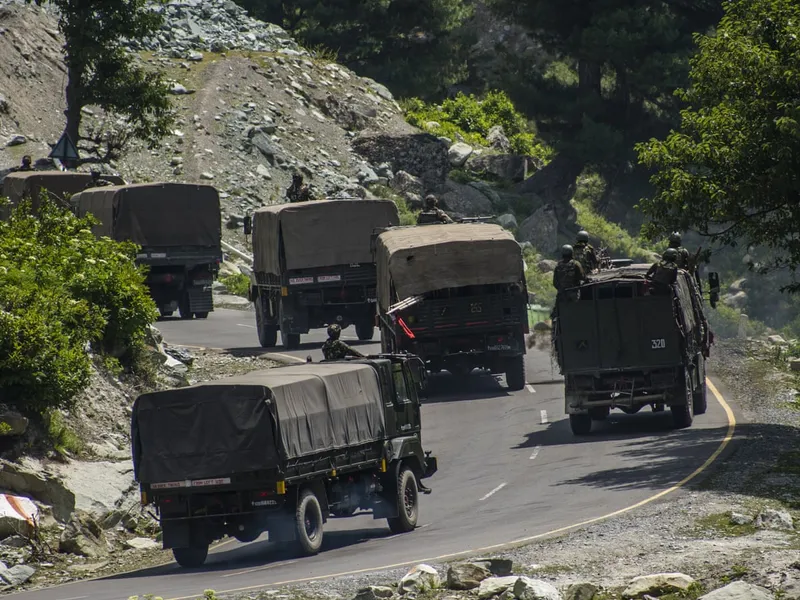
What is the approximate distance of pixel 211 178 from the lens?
5784 centimetres

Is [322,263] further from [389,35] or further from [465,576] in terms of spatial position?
[389,35]

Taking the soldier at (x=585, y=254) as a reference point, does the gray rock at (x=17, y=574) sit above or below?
below

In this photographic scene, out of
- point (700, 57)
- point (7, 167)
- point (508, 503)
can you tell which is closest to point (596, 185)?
point (7, 167)

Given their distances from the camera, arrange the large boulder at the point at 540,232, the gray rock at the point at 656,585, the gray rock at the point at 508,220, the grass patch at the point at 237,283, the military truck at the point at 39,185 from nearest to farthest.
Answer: the gray rock at the point at 656,585
the military truck at the point at 39,185
the grass patch at the point at 237,283
the gray rock at the point at 508,220
the large boulder at the point at 540,232

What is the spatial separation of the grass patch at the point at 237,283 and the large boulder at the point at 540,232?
1690cm

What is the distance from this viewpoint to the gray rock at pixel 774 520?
17891 mm

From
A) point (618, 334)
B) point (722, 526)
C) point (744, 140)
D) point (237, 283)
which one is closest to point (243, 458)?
point (722, 526)

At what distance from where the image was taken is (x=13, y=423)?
71.1 feet

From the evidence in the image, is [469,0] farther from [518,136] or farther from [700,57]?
[700,57]

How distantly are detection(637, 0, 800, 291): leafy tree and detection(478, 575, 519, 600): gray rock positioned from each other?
1213 cm

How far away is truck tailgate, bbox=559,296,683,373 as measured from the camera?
26859 millimetres

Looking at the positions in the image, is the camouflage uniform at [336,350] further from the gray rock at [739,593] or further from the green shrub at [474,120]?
the green shrub at [474,120]

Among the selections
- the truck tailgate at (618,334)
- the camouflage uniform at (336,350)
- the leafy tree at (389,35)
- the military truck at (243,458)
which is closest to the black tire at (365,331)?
the truck tailgate at (618,334)

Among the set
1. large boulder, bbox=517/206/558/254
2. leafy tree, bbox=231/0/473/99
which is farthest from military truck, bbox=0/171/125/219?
leafy tree, bbox=231/0/473/99
